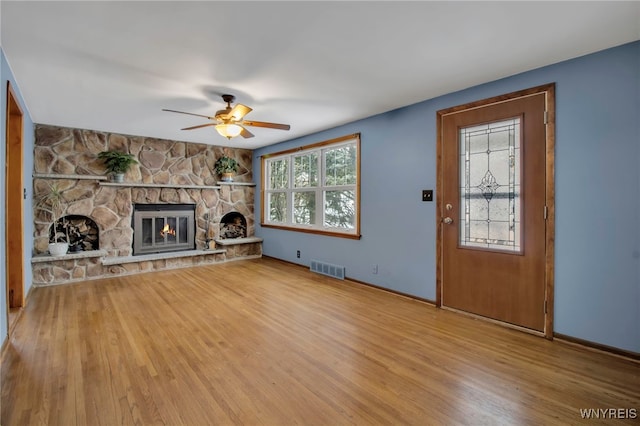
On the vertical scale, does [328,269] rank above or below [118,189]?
below

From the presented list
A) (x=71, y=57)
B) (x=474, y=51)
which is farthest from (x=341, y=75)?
(x=71, y=57)

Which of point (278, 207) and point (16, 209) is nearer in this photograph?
point (16, 209)

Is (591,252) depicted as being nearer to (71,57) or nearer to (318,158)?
(318,158)

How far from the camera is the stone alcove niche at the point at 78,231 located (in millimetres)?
4738

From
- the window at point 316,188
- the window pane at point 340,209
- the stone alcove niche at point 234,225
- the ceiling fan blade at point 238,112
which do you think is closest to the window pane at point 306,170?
the window at point 316,188

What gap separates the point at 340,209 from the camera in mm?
4855

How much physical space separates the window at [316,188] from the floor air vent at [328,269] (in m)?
0.51

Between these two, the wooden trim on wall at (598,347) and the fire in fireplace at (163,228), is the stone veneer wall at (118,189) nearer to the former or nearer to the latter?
the fire in fireplace at (163,228)

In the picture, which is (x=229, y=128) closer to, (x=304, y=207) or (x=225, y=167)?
(x=304, y=207)

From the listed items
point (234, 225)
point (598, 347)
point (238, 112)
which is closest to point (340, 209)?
point (238, 112)

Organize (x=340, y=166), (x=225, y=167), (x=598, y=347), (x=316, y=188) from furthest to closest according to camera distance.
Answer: (x=225, y=167), (x=316, y=188), (x=340, y=166), (x=598, y=347)

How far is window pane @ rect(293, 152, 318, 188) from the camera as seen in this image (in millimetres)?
5305

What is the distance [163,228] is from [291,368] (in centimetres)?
442

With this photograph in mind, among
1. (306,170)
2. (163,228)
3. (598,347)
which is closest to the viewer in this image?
(598,347)
